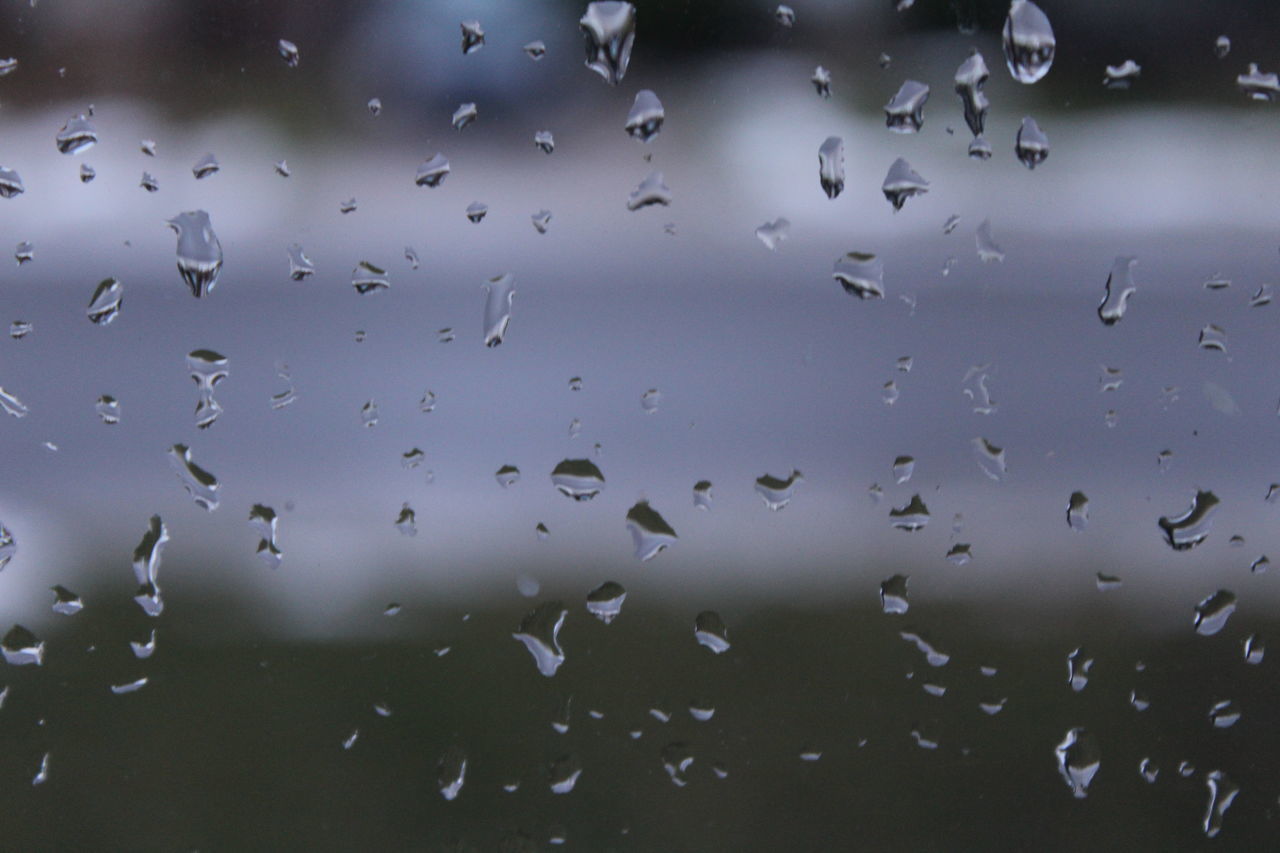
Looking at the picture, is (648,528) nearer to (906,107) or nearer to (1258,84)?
(906,107)

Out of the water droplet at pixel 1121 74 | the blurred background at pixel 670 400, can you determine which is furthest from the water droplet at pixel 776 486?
the water droplet at pixel 1121 74

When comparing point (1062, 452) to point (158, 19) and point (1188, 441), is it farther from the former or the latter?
point (158, 19)

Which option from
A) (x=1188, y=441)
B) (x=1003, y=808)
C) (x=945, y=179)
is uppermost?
(x=945, y=179)

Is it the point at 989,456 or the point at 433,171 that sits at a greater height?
the point at 433,171

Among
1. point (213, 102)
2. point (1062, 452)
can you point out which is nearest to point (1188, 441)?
point (1062, 452)

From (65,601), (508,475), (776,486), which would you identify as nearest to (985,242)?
(776,486)

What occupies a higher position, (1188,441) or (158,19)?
(158,19)
